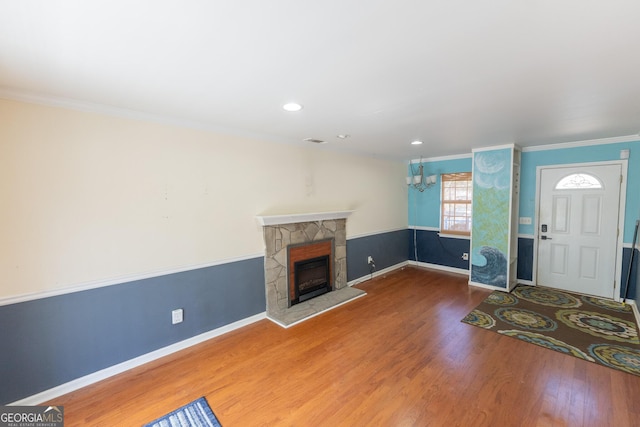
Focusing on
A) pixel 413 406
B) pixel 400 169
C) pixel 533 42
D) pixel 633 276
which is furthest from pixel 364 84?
pixel 633 276

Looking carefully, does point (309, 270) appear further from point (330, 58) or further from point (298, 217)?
point (330, 58)

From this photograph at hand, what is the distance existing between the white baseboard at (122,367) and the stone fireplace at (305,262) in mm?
523

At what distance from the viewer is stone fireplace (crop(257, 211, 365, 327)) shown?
3.57 meters

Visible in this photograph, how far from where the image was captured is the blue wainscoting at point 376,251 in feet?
15.9

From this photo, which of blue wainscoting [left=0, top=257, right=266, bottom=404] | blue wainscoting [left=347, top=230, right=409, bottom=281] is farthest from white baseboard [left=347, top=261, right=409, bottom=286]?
blue wainscoting [left=0, top=257, right=266, bottom=404]

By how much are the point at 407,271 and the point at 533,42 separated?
4.75 meters

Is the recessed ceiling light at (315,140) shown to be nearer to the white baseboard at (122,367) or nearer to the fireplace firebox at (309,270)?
the fireplace firebox at (309,270)

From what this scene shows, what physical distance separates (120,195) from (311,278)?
264 cm

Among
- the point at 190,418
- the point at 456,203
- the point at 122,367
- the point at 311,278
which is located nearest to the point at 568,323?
the point at 456,203

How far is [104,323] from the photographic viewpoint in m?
2.40

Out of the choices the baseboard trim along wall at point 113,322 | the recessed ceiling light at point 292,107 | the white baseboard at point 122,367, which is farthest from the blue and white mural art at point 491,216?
the white baseboard at point 122,367

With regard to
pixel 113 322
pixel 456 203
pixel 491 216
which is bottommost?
pixel 113 322

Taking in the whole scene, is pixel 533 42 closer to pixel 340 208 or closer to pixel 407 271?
pixel 340 208

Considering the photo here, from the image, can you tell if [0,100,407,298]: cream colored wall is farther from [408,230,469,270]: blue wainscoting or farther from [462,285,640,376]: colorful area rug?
[408,230,469,270]: blue wainscoting
